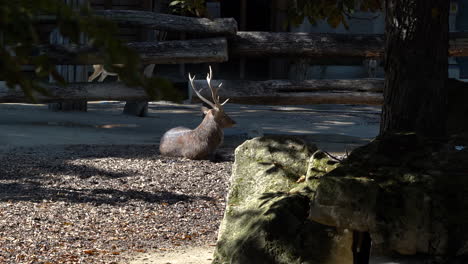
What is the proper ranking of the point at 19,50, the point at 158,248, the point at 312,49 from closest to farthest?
the point at 19,50 → the point at 158,248 → the point at 312,49

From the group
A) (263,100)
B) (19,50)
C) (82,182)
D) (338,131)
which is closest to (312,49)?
(263,100)

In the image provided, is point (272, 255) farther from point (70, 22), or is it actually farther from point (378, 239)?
point (70, 22)

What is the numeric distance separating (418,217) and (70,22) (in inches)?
95.5

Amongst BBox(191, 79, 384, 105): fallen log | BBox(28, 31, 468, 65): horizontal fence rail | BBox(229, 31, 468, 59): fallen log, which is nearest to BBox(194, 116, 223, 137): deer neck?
BBox(191, 79, 384, 105): fallen log

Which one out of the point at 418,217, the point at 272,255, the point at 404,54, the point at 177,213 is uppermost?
the point at 404,54

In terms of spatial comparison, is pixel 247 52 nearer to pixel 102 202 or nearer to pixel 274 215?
pixel 102 202

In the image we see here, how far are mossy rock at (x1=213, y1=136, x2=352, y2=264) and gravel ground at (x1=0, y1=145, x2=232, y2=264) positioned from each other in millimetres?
1154

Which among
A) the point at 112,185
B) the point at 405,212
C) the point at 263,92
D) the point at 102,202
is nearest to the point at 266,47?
the point at 263,92

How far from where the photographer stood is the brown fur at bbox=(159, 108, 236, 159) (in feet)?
28.5

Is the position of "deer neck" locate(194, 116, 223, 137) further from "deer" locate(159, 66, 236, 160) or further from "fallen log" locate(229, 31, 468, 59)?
"fallen log" locate(229, 31, 468, 59)

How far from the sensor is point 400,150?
382 cm

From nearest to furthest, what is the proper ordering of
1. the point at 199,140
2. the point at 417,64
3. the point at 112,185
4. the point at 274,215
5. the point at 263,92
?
the point at 274,215 → the point at 417,64 → the point at 112,185 → the point at 199,140 → the point at 263,92

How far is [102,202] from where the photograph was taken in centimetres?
654

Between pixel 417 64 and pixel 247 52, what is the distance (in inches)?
215
